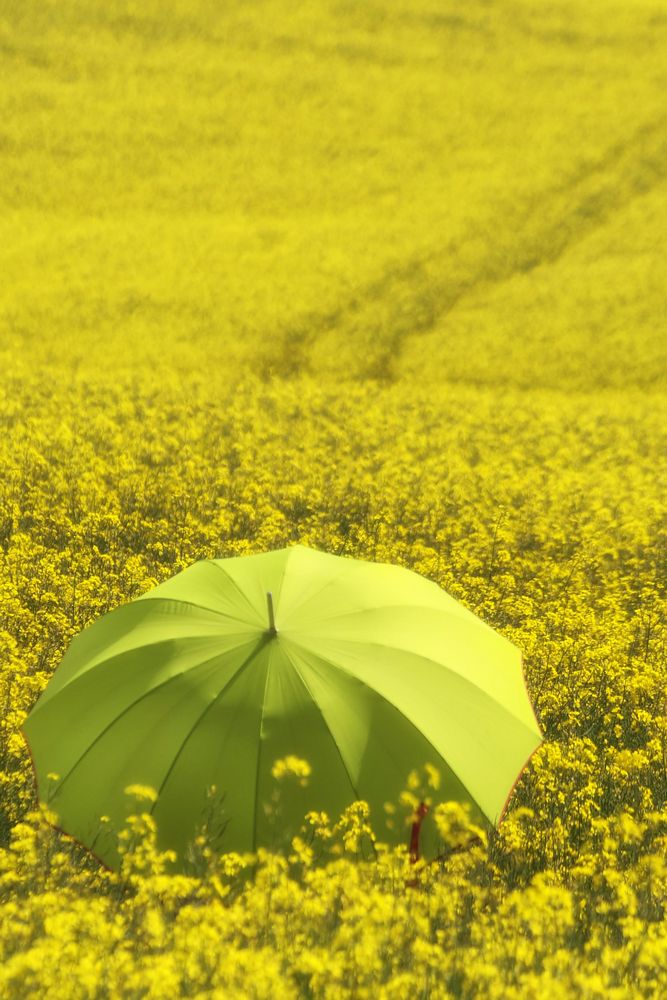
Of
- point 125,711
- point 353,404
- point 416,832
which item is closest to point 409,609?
point 416,832

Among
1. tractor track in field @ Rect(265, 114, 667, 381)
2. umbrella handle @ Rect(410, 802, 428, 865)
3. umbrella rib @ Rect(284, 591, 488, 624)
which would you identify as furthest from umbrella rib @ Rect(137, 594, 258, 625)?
tractor track in field @ Rect(265, 114, 667, 381)

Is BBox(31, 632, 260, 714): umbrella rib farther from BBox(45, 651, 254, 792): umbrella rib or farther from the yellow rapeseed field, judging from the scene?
the yellow rapeseed field

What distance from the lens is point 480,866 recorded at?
456 centimetres

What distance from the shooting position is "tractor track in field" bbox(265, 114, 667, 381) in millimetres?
16688

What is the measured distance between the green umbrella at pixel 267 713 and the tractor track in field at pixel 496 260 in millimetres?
11245

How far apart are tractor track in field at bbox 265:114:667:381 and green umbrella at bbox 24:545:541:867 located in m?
11.2

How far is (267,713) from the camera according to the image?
13.8 feet

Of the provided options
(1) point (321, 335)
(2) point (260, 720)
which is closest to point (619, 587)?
(2) point (260, 720)

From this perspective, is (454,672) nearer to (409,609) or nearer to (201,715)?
(409,609)

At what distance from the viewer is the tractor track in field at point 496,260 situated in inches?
657

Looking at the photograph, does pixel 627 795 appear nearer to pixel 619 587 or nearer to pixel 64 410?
pixel 619 587

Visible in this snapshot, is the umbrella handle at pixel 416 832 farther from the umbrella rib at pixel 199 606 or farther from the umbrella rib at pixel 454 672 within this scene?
the umbrella rib at pixel 199 606

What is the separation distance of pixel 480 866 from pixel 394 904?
1.03 meters

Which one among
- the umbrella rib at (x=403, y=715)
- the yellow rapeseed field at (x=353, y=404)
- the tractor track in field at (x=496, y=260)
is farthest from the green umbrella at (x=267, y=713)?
the tractor track in field at (x=496, y=260)
